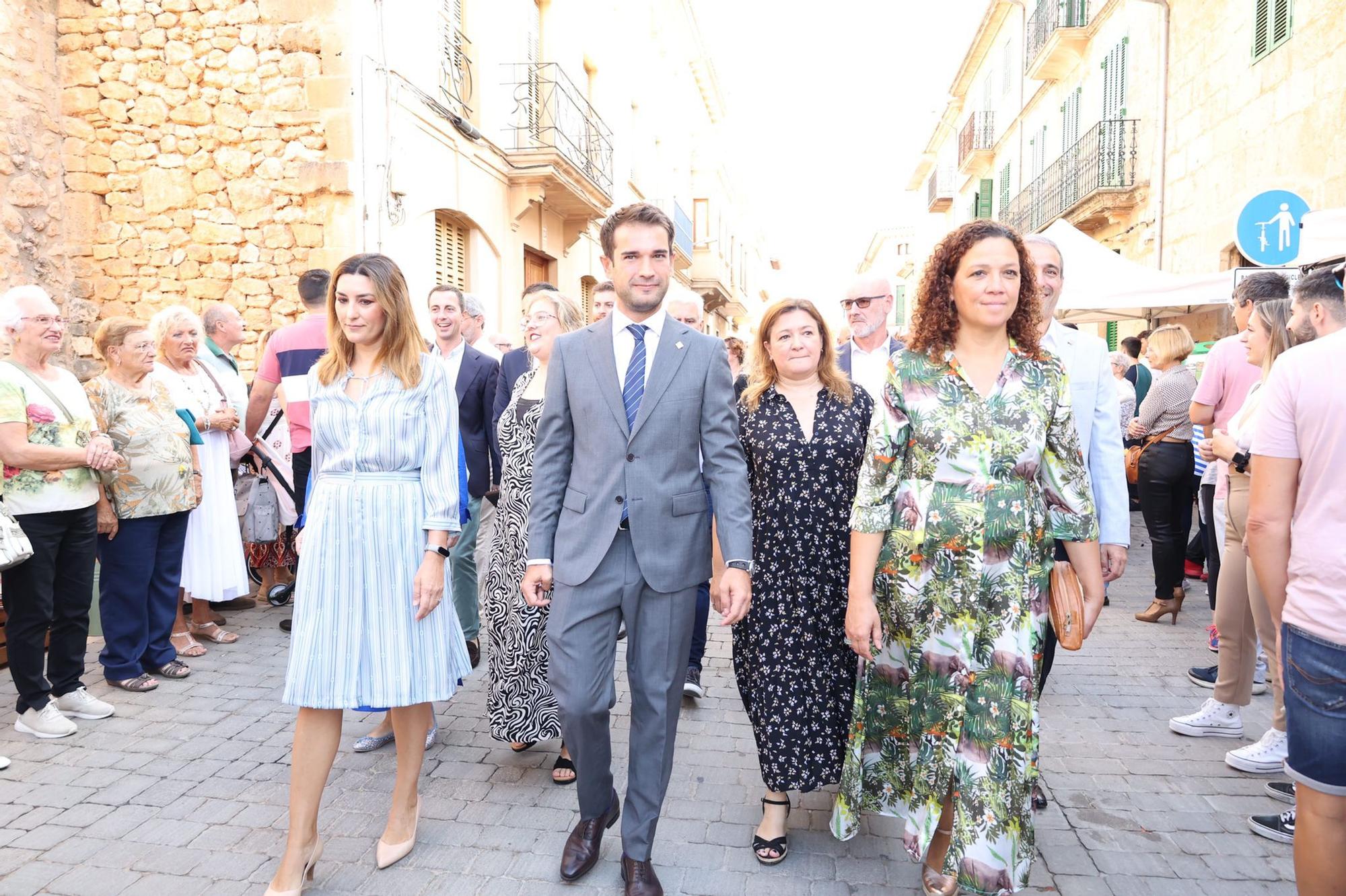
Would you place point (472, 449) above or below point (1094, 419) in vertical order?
below

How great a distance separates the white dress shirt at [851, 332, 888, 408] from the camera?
5.21 m

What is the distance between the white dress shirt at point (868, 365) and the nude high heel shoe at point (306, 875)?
365 centimetres

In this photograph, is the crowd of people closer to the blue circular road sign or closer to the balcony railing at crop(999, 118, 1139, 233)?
the blue circular road sign

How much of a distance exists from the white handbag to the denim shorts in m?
4.98

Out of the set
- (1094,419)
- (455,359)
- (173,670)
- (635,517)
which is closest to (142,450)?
(173,670)

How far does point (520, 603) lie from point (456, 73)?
10.1 m

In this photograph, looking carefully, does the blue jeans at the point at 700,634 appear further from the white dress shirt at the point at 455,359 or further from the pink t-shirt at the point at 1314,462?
the pink t-shirt at the point at 1314,462

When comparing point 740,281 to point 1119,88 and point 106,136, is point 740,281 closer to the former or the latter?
point 1119,88

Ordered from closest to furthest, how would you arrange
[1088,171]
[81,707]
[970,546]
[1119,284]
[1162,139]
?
[970,546] → [81,707] → [1119,284] → [1162,139] → [1088,171]

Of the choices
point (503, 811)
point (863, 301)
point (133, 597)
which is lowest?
point (503, 811)

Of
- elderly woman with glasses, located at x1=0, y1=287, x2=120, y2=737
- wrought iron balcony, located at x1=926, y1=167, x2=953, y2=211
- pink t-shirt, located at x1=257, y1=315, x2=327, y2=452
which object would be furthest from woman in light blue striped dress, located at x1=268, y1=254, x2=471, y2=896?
wrought iron balcony, located at x1=926, y1=167, x2=953, y2=211

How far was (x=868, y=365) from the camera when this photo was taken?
5316 millimetres

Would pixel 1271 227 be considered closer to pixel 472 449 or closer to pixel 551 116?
pixel 472 449

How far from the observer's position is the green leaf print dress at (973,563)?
8.55ft
